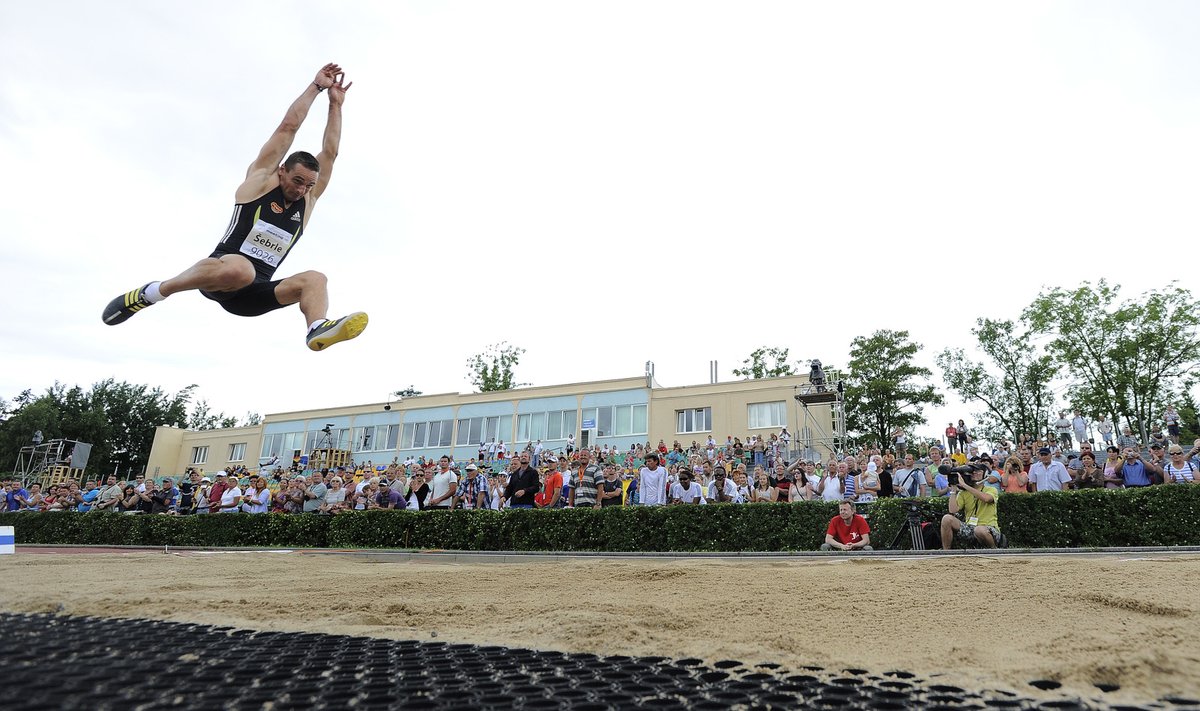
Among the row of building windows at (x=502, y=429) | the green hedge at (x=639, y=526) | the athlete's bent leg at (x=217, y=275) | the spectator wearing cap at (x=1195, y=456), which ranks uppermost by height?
the row of building windows at (x=502, y=429)

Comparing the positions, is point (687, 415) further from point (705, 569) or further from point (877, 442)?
point (705, 569)

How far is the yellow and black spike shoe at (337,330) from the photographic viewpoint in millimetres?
5699

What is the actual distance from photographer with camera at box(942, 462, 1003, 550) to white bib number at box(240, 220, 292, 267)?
7.63m

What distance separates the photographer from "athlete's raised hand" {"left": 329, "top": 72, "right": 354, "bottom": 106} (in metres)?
6.65

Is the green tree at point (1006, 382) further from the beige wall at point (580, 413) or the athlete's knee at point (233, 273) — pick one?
the athlete's knee at point (233, 273)

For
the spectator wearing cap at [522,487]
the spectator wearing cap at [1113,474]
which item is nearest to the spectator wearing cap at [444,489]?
the spectator wearing cap at [522,487]

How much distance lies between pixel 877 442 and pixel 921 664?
121 ft

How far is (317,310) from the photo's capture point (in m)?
6.01

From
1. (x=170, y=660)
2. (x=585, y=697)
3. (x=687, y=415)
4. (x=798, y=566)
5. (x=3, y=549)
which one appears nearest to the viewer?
(x=585, y=697)

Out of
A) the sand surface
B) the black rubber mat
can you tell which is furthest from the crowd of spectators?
the black rubber mat

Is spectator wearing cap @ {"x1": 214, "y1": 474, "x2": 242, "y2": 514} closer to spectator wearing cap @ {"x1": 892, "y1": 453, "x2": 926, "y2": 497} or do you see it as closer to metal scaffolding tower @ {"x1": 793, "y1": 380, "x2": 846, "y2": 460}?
spectator wearing cap @ {"x1": 892, "y1": 453, "x2": 926, "y2": 497}

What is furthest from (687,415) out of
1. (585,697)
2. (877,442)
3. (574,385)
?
(585,697)

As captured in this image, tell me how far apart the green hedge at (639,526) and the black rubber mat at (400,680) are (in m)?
7.80

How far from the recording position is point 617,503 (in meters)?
12.1
